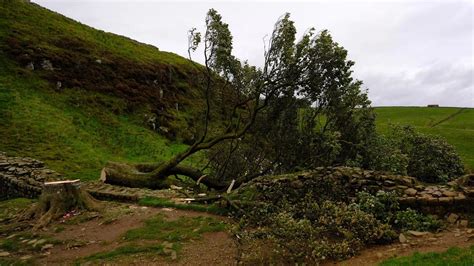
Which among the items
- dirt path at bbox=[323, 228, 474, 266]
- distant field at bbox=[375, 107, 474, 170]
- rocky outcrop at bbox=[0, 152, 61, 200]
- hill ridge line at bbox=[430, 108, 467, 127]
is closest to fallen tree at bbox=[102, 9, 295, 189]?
rocky outcrop at bbox=[0, 152, 61, 200]

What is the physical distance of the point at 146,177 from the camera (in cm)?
2159

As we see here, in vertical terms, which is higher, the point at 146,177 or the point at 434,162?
the point at 434,162

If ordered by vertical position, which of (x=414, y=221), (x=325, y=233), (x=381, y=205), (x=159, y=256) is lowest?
(x=159, y=256)

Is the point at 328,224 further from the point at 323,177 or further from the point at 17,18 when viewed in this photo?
the point at 17,18

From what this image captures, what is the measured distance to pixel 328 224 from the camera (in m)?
11.9

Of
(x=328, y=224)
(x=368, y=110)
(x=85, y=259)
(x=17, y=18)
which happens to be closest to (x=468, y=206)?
(x=328, y=224)

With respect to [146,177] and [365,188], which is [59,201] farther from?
[365,188]

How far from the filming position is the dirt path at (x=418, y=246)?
394 inches

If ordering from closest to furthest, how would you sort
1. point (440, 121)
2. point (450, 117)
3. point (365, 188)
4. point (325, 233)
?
point (325, 233) → point (365, 188) → point (440, 121) → point (450, 117)

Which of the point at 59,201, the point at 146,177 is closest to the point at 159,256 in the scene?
the point at 59,201

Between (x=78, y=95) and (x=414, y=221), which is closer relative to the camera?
(x=414, y=221)

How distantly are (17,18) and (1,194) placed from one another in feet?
107

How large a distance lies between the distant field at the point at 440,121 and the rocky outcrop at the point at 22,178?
1822 inches

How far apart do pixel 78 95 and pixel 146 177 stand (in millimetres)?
21202
